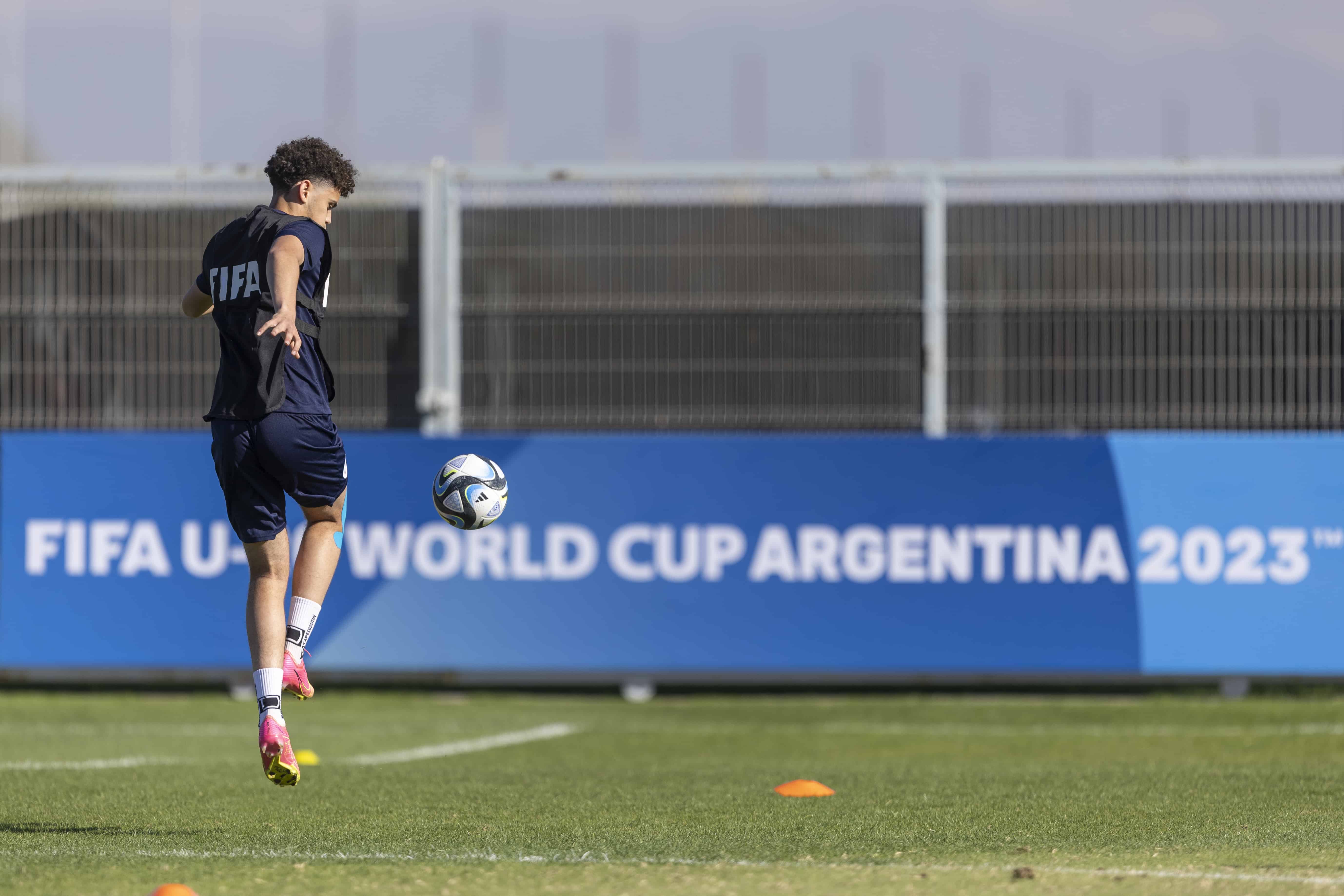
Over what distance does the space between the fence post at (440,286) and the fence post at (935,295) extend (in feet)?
13.5

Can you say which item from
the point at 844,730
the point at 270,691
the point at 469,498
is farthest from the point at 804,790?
the point at 844,730

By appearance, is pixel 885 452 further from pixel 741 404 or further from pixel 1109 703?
pixel 1109 703

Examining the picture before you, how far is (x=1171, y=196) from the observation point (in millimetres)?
13875

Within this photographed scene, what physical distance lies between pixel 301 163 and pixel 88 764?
14.4ft

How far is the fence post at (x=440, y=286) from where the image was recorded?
1419 cm

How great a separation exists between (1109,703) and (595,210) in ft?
19.8

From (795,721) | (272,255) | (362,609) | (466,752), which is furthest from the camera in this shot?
(362,609)

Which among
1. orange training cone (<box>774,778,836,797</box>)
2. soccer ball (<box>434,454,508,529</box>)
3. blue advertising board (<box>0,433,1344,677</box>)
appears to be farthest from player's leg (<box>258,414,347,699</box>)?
blue advertising board (<box>0,433,1344,677</box>)

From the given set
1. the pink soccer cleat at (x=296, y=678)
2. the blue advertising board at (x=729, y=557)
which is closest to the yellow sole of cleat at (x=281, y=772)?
the pink soccer cleat at (x=296, y=678)

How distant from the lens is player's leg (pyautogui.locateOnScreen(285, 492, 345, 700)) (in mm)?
5863

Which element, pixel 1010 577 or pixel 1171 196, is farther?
pixel 1171 196

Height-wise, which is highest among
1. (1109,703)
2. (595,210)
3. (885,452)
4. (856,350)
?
(595,210)

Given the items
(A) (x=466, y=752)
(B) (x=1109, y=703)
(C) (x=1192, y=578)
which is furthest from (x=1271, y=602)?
(A) (x=466, y=752)

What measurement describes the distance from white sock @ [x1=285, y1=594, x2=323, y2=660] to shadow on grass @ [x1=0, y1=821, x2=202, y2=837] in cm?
72
